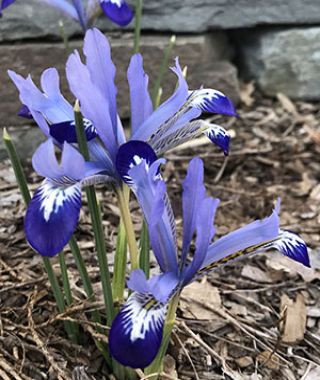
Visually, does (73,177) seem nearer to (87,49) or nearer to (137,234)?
(87,49)

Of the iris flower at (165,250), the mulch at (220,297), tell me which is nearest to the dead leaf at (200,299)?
the mulch at (220,297)

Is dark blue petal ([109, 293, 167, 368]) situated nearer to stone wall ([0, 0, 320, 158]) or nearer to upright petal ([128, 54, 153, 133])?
upright petal ([128, 54, 153, 133])

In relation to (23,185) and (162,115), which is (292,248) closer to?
(162,115)

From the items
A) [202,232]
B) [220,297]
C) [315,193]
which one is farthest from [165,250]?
[315,193]

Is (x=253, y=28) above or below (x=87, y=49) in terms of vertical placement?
below

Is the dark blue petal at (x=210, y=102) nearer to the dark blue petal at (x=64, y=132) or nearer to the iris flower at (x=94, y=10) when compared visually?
the dark blue petal at (x=64, y=132)

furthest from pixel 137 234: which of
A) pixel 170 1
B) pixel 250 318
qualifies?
pixel 170 1
